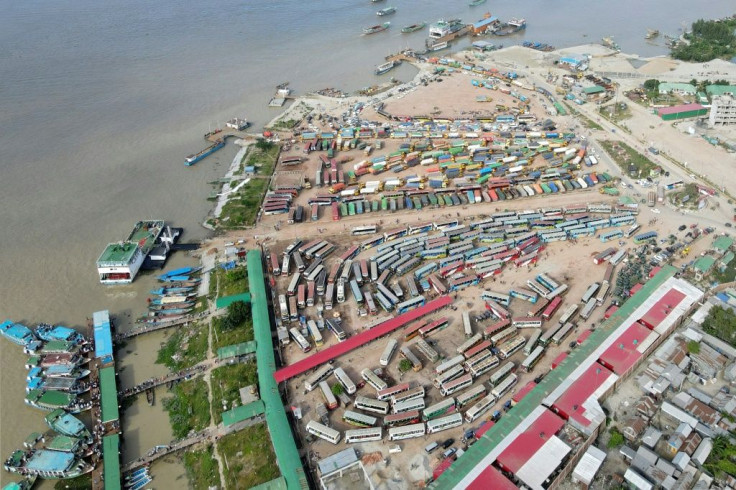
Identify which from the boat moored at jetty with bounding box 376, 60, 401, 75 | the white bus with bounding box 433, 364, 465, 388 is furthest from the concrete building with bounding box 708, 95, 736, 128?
the white bus with bounding box 433, 364, 465, 388

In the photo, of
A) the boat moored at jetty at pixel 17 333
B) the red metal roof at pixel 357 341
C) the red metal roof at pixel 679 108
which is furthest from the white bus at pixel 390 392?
the red metal roof at pixel 679 108

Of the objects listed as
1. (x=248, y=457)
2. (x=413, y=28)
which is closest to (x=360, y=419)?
(x=248, y=457)

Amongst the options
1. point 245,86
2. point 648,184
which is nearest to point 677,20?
point 648,184

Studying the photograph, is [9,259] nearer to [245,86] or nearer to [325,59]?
[245,86]

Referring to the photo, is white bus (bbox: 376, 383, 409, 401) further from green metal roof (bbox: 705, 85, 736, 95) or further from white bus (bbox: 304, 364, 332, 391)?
green metal roof (bbox: 705, 85, 736, 95)

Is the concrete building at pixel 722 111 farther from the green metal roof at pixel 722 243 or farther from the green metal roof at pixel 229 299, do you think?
the green metal roof at pixel 229 299

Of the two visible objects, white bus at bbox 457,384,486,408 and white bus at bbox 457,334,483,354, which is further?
white bus at bbox 457,334,483,354
